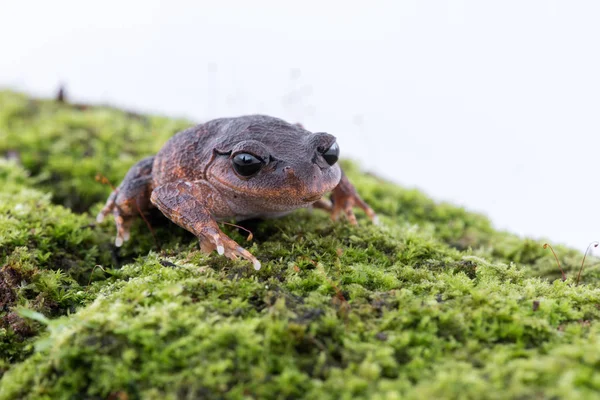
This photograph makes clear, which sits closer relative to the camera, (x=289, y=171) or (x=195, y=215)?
(x=289, y=171)

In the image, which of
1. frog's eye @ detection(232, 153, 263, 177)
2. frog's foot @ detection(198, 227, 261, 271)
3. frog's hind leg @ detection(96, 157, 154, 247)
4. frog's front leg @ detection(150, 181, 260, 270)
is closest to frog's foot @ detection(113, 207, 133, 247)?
frog's hind leg @ detection(96, 157, 154, 247)

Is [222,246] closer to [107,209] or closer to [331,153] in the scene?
[331,153]

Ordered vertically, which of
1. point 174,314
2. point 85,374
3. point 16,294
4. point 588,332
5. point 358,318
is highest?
point 588,332

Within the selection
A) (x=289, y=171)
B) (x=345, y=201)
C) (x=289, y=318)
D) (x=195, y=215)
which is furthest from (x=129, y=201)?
(x=289, y=318)

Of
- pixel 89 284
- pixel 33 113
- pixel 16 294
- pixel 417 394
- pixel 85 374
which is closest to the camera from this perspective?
pixel 417 394

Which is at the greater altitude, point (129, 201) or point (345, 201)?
point (345, 201)

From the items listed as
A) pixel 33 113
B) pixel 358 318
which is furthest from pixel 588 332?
pixel 33 113

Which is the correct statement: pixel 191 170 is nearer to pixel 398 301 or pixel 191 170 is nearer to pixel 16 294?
pixel 16 294
